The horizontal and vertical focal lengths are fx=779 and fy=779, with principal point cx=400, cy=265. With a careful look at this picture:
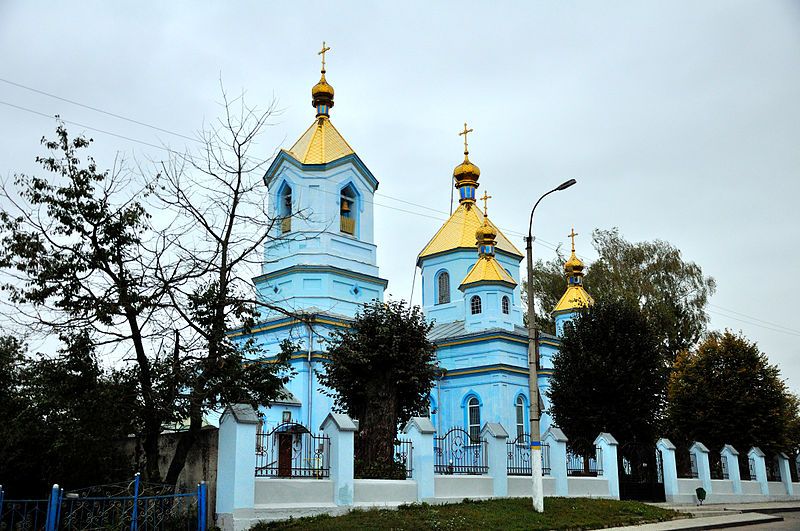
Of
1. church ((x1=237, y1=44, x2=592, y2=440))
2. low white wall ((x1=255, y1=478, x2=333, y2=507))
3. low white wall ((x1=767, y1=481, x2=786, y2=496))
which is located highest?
church ((x1=237, y1=44, x2=592, y2=440))

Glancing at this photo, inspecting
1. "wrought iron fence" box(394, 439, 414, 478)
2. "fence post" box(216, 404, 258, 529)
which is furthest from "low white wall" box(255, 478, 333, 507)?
"wrought iron fence" box(394, 439, 414, 478)

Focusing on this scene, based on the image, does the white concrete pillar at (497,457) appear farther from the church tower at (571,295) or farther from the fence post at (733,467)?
the church tower at (571,295)

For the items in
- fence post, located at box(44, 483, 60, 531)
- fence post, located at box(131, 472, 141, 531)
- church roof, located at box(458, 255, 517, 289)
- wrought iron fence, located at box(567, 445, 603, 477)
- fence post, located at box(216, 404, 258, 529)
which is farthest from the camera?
church roof, located at box(458, 255, 517, 289)

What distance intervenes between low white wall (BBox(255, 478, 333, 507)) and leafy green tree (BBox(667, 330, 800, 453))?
19434 mm

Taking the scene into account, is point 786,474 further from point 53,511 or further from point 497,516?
point 53,511

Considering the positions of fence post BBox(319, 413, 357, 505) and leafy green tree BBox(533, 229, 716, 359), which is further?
leafy green tree BBox(533, 229, 716, 359)

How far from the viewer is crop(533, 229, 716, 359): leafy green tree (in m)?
40.8

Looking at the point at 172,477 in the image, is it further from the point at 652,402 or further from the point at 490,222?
the point at 490,222

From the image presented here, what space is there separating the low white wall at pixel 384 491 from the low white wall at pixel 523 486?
351 centimetres

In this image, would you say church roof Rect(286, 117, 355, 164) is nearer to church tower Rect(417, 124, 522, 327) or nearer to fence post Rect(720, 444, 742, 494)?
church tower Rect(417, 124, 522, 327)

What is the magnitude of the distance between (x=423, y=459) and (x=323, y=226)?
14.6 meters

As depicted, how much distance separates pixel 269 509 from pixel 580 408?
49.9 ft

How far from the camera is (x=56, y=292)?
13930 millimetres

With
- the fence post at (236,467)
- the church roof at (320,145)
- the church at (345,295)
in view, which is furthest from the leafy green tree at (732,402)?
the fence post at (236,467)
